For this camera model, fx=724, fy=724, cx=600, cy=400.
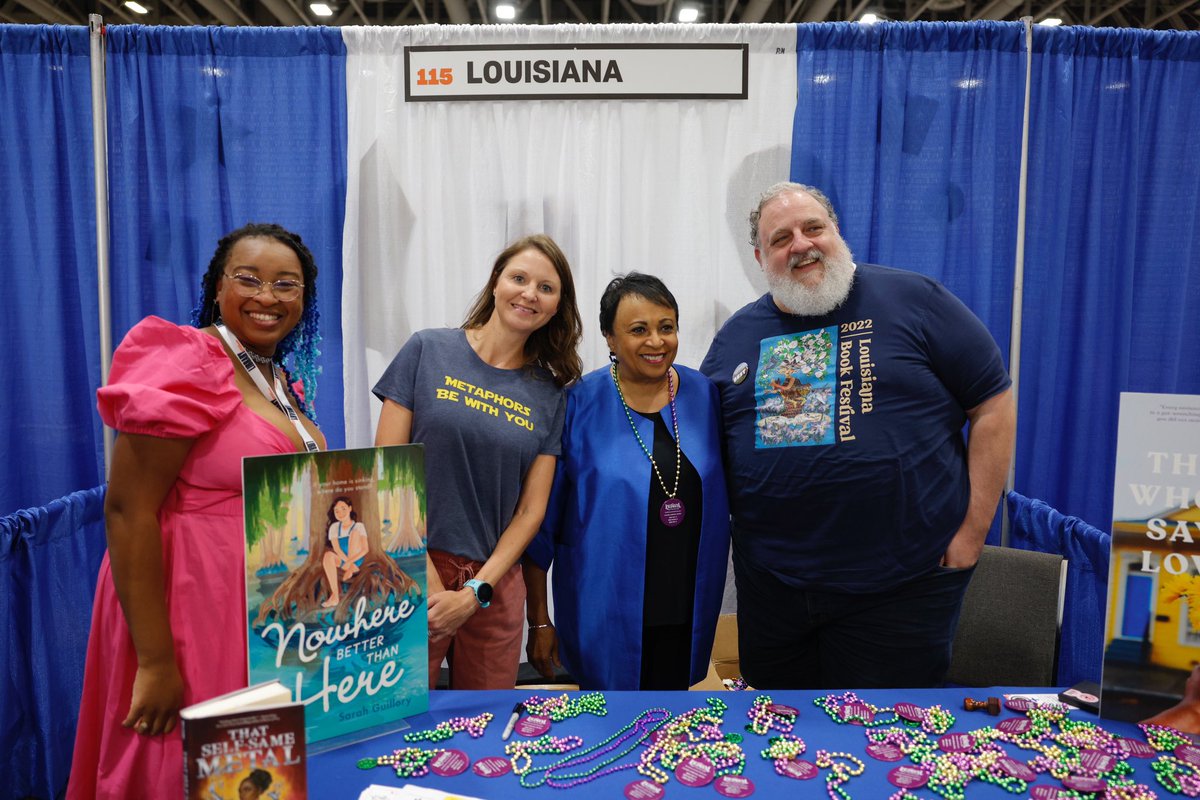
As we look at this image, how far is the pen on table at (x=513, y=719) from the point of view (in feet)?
3.99

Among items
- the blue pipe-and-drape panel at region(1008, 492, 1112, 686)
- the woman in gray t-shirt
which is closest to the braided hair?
the woman in gray t-shirt

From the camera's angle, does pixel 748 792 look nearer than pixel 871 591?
Yes

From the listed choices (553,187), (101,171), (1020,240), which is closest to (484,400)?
(553,187)

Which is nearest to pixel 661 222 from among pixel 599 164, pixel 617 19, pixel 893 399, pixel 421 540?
pixel 599 164

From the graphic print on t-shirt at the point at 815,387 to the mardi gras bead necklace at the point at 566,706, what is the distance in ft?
2.71

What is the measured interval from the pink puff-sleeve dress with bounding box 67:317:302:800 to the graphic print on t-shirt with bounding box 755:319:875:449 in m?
1.19

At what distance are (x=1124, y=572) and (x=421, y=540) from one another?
3.93ft

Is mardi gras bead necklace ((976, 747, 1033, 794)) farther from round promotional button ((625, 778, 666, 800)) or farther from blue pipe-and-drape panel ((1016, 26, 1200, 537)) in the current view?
blue pipe-and-drape panel ((1016, 26, 1200, 537))

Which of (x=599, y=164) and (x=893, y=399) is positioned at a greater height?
(x=599, y=164)

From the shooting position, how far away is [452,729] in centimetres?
123

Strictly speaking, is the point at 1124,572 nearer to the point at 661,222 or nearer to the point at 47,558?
the point at 661,222

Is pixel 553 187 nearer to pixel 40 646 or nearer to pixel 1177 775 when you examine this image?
pixel 40 646

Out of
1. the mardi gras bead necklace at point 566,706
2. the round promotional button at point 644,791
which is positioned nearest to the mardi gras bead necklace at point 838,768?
the round promotional button at point 644,791

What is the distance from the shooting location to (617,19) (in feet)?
21.2
